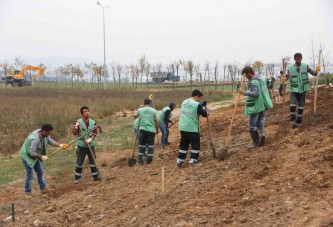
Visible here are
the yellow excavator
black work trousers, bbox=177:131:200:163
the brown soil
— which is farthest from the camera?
the yellow excavator

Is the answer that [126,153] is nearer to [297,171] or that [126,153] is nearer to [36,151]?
[36,151]

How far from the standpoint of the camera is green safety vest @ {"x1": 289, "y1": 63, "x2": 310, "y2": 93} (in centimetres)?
747

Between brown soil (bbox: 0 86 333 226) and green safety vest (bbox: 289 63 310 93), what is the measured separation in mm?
735

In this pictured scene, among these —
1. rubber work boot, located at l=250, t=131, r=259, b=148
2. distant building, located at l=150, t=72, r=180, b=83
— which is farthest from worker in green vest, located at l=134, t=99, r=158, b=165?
distant building, located at l=150, t=72, r=180, b=83

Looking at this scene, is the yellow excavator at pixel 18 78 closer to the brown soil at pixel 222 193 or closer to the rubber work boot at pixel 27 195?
the brown soil at pixel 222 193

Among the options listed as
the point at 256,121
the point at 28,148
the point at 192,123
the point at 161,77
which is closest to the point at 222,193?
the point at 192,123

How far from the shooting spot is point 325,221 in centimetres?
364

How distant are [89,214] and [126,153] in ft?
17.4

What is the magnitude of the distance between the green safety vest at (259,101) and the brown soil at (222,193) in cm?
67

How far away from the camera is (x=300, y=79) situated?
24.5ft

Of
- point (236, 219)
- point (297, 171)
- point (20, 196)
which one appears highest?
point (297, 171)

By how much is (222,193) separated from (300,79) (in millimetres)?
3579

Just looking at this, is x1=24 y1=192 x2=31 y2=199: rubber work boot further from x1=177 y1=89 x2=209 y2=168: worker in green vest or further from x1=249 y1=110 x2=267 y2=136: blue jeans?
x1=249 y1=110 x2=267 y2=136: blue jeans

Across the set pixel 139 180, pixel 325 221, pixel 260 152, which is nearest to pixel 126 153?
pixel 139 180
